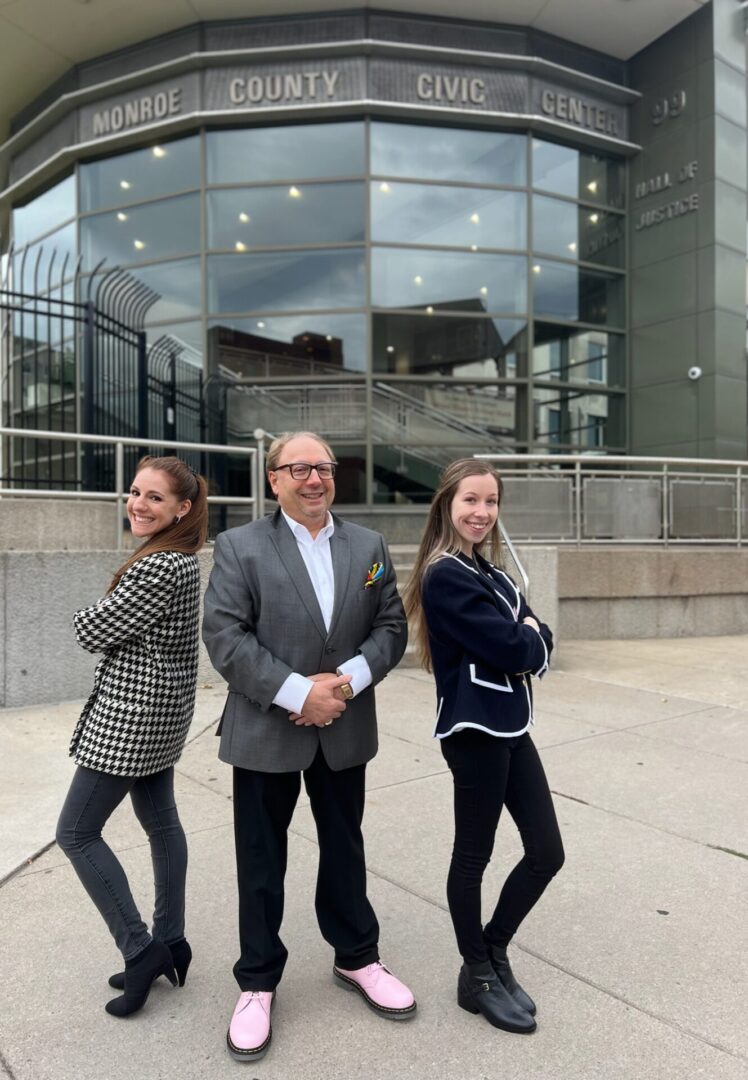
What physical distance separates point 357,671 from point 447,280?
37.9ft

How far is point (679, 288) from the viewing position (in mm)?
13422

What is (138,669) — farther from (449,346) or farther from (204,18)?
(204,18)

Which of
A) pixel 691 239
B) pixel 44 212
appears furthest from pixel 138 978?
pixel 44 212

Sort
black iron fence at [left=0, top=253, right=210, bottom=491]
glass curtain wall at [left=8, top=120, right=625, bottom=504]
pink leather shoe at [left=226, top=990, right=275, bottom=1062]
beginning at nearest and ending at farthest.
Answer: pink leather shoe at [left=226, top=990, right=275, bottom=1062]
black iron fence at [left=0, top=253, right=210, bottom=491]
glass curtain wall at [left=8, top=120, right=625, bottom=504]

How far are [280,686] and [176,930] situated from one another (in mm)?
983

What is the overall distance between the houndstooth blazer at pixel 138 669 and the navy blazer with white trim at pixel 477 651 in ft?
2.54

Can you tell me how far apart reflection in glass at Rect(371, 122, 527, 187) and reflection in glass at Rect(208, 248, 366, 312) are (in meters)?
1.59

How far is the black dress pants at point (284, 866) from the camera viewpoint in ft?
7.53

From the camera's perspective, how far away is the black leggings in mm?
2309

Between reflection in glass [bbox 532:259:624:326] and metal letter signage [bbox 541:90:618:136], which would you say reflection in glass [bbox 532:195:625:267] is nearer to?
reflection in glass [bbox 532:259:624:326]

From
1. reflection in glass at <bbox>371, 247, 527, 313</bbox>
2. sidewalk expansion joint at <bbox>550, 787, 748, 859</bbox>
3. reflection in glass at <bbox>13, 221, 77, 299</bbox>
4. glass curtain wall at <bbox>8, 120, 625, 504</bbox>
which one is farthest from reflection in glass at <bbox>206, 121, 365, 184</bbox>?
sidewalk expansion joint at <bbox>550, 787, 748, 859</bbox>

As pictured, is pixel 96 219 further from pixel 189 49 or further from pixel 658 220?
pixel 658 220

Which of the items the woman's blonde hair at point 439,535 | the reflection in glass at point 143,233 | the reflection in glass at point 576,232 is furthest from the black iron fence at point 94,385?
the reflection in glass at point 576,232

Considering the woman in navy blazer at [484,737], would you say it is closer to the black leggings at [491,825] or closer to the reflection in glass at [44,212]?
the black leggings at [491,825]
